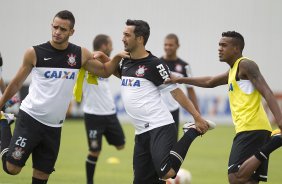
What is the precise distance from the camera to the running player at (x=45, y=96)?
340 inches

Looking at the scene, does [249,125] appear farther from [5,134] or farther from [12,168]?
[5,134]

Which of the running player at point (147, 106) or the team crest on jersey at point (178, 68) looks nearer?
the running player at point (147, 106)

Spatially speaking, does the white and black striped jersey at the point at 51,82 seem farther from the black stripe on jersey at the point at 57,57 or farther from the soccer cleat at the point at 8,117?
the soccer cleat at the point at 8,117

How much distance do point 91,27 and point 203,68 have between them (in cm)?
527

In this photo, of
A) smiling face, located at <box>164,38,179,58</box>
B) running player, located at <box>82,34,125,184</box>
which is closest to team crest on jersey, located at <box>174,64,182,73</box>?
smiling face, located at <box>164,38,179,58</box>

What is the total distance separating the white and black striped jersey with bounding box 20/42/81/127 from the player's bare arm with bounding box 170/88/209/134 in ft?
4.54

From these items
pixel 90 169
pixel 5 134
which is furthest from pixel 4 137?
pixel 90 169

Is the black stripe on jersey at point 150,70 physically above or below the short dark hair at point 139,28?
below

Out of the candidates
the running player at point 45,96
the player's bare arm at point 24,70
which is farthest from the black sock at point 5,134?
the player's bare arm at point 24,70

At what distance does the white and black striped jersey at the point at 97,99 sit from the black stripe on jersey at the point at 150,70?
13.5ft

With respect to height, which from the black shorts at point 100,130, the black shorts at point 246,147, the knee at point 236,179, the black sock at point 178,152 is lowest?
the black shorts at point 100,130

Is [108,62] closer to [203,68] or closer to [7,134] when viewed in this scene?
[7,134]

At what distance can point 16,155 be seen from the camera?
8.66 metres

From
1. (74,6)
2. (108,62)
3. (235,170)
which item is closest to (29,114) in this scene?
(108,62)
